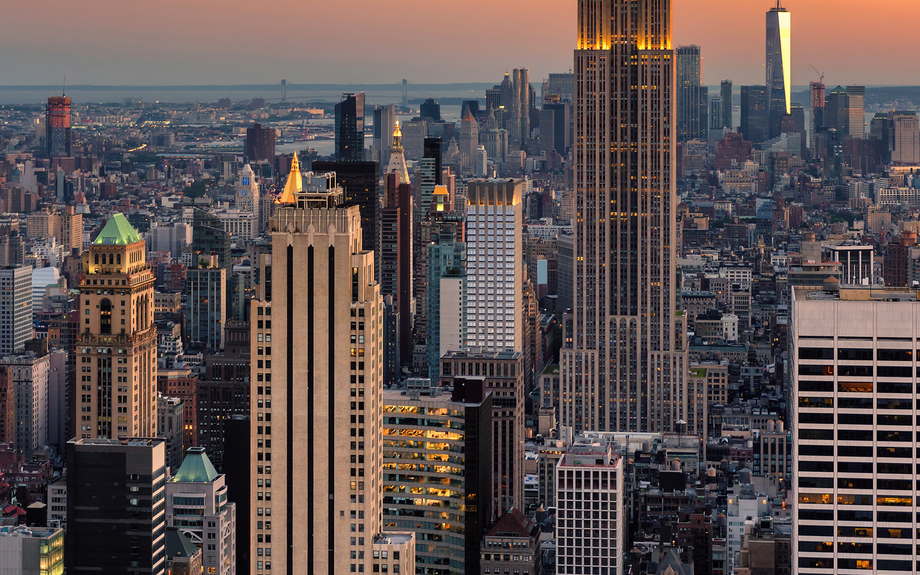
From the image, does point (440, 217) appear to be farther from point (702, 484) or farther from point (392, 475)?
point (392, 475)

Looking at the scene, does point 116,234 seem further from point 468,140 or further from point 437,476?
point 468,140

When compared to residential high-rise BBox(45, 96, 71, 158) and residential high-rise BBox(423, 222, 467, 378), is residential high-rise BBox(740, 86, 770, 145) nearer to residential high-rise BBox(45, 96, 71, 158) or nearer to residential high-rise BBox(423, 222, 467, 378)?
residential high-rise BBox(423, 222, 467, 378)

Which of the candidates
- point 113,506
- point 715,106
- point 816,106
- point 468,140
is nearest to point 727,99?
point 715,106

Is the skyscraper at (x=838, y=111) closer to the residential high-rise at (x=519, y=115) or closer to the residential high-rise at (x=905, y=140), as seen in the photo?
the residential high-rise at (x=905, y=140)

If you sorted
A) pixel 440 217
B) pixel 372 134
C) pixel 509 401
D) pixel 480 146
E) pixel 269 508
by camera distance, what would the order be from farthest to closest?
1. pixel 480 146
2. pixel 372 134
3. pixel 440 217
4. pixel 509 401
5. pixel 269 508

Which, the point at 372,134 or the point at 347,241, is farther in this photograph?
the point at 372,134

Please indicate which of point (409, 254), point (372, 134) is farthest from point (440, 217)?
point (372, 134)
